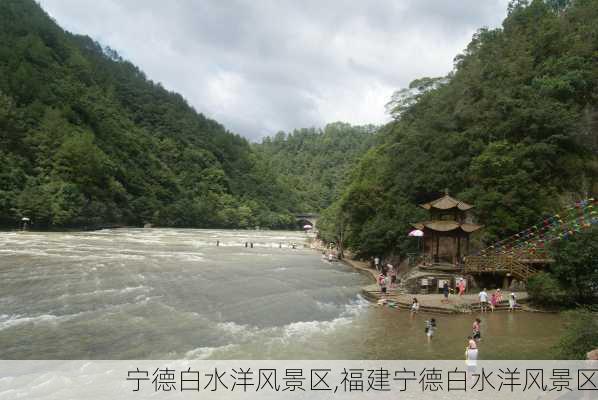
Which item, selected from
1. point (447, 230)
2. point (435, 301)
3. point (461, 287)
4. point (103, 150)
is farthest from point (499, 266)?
point (103, 150)

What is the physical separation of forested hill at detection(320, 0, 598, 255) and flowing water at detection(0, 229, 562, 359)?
888 cm

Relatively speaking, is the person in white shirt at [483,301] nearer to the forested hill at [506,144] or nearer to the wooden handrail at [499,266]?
the wooden handrail at [499,266]

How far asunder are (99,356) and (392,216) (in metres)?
25.9

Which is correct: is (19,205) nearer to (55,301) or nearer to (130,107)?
(55,301)

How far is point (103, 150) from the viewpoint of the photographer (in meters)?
88.0

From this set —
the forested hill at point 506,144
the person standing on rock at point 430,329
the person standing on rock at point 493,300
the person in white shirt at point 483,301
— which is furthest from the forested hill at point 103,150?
the person standing on rock at point 493,300

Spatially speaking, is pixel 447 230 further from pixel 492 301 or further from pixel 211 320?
pixel 211 320

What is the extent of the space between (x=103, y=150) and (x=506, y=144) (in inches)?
3219

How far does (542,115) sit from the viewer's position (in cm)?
2916

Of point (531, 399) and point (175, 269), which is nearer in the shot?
point (531, 399)

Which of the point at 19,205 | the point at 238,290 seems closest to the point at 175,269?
the point at 238,290

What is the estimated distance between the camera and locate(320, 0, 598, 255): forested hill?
27.7m

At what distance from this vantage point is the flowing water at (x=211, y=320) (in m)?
13.9

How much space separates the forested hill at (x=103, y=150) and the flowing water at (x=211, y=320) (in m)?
39.9
